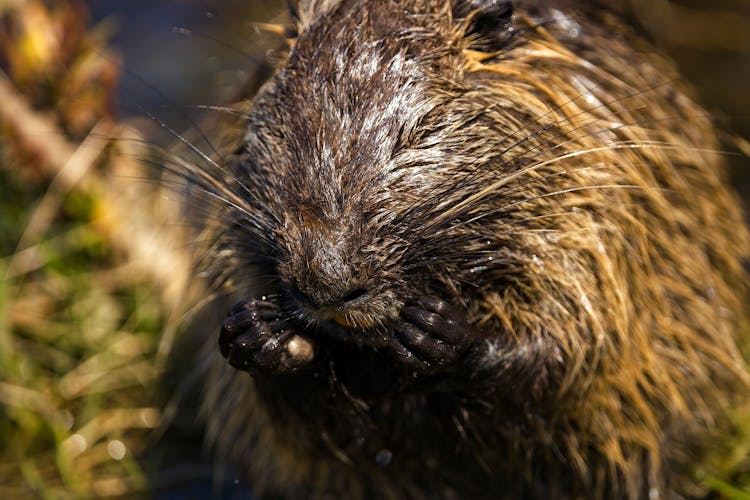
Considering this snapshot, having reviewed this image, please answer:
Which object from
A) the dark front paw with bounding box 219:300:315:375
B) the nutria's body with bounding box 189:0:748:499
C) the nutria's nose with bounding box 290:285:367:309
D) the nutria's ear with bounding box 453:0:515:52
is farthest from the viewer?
the nutria's ear with bounding box 453:0:515:52

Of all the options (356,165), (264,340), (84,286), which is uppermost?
(356,165)

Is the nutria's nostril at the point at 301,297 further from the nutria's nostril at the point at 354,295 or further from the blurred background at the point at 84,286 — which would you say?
the blurred background at the point at 84,286

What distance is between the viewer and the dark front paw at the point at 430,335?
2359 millimetres

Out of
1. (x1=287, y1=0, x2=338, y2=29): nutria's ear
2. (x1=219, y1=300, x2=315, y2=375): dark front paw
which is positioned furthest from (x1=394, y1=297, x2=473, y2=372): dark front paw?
(x1=287, y1=0, x2=338, y2=29): nutria's ear

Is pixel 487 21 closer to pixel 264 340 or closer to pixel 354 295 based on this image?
pixel 354 295

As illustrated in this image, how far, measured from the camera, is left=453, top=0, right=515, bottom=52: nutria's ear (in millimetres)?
2594

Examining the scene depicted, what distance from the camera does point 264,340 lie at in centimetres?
248

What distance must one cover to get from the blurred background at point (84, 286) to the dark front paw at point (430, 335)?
1.13m

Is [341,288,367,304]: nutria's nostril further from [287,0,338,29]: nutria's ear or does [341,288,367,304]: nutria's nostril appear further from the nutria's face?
[287,0,338,29]: nutria's ear

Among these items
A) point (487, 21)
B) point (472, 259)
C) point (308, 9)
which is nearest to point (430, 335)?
point (472, 259)

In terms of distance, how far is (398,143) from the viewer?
93.5 inches

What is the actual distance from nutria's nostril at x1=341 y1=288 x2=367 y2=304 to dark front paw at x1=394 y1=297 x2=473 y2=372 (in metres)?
0.15

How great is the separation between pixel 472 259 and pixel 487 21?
1.92ft

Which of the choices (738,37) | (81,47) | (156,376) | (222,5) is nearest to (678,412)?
(156,376)
